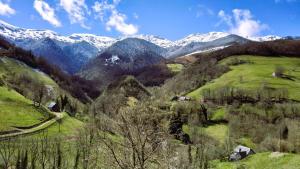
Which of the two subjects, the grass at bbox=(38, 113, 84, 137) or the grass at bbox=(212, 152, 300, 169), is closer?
the grass at bbox=(212, 152, 300, 169)

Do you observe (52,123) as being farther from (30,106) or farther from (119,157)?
(119,157)

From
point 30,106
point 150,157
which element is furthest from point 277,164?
point 30,106

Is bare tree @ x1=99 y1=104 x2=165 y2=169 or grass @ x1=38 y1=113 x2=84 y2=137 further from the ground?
bare tree @ x1=99 y1=104 x2=165 y2=169

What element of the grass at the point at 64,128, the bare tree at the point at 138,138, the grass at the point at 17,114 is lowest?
the grass at the point at 64,128

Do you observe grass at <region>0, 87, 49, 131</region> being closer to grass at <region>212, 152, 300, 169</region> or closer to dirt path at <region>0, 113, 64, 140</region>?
dirt path at <region>0, 113, 64, 140</region>

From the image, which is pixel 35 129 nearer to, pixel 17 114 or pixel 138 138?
pixel 17 114

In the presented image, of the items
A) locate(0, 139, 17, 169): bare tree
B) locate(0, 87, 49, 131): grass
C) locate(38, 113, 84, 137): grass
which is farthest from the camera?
locate(38, 113, 84, 137): grass

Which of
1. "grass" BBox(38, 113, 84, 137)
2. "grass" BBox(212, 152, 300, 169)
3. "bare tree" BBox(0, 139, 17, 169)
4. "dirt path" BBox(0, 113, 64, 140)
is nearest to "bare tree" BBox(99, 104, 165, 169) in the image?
"grass" BBox(212, 152, 300, 169)

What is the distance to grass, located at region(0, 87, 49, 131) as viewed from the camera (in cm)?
17050

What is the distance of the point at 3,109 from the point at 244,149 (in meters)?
126

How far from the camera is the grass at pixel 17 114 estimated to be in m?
170

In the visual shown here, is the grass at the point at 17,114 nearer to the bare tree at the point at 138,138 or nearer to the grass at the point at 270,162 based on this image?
the grass at the point at 270,162

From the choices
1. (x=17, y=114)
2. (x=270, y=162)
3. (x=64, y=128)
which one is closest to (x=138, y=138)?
(x=270, y=162)

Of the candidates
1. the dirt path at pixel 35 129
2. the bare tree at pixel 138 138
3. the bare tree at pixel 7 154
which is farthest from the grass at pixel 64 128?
the bare tree at pixel 138 138
